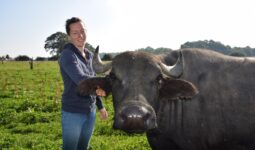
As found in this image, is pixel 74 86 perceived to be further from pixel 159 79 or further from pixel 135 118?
pixel 135 118

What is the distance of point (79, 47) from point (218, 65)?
230cm

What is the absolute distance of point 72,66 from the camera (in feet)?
19.9

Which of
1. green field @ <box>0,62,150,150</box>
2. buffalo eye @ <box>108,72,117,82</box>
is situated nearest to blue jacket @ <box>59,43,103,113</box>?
buffalo eye @ <box>108,72,117,82</box>

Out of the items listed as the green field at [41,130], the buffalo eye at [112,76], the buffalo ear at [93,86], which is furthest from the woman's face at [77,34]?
the green field at [41,130]

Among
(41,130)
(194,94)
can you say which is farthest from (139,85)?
(41,130)

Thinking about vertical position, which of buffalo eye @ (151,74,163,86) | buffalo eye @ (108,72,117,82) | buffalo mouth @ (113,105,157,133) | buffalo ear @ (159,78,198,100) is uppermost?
buffalo eye @ (108,72,117,82)

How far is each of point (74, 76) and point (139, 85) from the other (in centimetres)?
105

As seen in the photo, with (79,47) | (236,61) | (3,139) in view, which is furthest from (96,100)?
(3,139)

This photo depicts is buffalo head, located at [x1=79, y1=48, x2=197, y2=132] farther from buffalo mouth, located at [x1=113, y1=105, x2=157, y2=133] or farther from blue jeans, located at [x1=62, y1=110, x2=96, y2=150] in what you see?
blue jeans, located at [x1=62, y1=110, x2=96, y2=150]

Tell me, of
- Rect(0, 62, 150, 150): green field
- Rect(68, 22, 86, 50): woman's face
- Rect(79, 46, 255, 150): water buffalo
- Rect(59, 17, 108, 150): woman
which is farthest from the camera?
Rect(0, 62, 150, 150): green field

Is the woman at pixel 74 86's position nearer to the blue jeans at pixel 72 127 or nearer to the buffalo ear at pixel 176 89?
the blue jeans at pixel 72 127

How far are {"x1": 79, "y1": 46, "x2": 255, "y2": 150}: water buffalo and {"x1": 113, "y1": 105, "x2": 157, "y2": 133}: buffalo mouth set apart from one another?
0.64m

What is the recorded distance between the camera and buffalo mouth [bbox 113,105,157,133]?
501cm

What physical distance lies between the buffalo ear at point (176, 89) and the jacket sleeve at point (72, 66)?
1.24 m
